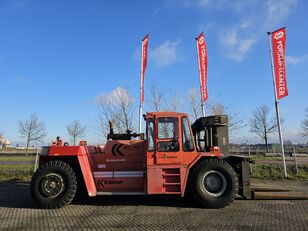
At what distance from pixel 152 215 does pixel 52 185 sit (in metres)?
3.09

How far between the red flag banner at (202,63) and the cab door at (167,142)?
735cm

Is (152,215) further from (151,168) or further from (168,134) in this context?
(168,134)

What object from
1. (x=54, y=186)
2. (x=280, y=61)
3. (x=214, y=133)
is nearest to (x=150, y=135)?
(x=214, y=133)

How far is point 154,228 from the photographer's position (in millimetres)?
7250

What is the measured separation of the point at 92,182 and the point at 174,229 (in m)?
3.53

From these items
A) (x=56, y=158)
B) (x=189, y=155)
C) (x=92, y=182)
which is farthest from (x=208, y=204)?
(x=56, y=158)

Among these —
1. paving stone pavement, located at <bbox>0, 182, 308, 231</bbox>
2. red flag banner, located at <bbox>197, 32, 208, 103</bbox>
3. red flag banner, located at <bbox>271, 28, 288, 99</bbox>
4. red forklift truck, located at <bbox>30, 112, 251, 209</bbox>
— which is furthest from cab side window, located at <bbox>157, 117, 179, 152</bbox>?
red flag banner, located at <bbox>271, 28, 288, 99</bbox>

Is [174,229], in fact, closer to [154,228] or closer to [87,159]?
[154,228]

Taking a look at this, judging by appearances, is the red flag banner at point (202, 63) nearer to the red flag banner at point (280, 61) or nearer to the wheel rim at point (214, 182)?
the red flag banner at point (280, 61)

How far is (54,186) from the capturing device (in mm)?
9594

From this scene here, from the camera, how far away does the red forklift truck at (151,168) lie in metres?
9.45

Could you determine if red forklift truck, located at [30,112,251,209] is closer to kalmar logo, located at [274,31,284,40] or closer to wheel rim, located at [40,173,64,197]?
wheel rim, located at [40,173,64,197]

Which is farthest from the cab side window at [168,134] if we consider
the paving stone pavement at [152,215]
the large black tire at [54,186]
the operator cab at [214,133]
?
the large black tire at [54,186]

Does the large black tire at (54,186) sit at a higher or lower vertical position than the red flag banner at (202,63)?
lower
